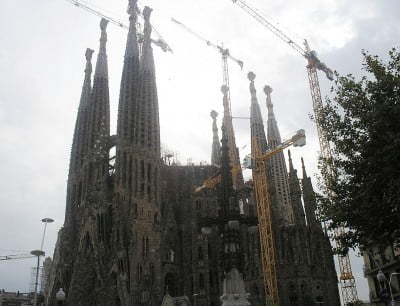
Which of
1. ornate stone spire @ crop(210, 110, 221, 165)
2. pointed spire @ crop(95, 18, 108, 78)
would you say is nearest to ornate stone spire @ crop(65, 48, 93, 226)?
pointed spire @ crop(95, 18, 108, 78)

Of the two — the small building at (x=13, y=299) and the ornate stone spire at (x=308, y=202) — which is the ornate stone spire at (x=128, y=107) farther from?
the small building at (x=13, y=299)

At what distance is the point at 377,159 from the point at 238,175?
60.5 m

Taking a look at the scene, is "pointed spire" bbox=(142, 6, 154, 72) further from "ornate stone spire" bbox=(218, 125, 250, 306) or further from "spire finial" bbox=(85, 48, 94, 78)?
"ornate stone spire" bbox=(218, 125, 250, 306)

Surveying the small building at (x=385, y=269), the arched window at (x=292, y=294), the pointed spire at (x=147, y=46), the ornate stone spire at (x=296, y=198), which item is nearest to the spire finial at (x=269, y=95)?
the ornate stone spire at (x=296, y=198)

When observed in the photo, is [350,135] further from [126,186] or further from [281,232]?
[281,232]

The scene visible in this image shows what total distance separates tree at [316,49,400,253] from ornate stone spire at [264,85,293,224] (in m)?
58.3

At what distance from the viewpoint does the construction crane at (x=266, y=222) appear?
197 feet

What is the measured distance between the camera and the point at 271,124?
94188 millimetres

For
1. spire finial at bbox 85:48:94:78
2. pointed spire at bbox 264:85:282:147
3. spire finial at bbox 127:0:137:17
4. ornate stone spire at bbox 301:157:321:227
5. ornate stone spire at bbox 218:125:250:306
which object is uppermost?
spire finial at bbox 127:0:137:17

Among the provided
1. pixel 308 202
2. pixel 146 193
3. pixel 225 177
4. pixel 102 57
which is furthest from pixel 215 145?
pixel 225 177

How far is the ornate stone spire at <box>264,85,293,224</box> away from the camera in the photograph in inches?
3300

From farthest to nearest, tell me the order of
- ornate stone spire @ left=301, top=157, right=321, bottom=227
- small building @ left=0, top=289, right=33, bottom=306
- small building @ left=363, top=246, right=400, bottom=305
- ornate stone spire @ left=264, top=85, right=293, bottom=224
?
small building @ left=0, top=289, right=33, bottom=306, ornate stone spire @ left=264, top=85, right=293, bottom=224, ornate stone spire @ left=301, top=157, right=321, bottom=227, small building @ left=363, top=246, right=400, bottom=305

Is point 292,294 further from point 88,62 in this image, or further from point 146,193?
point 88,62

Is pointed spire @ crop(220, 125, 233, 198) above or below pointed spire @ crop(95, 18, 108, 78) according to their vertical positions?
below
